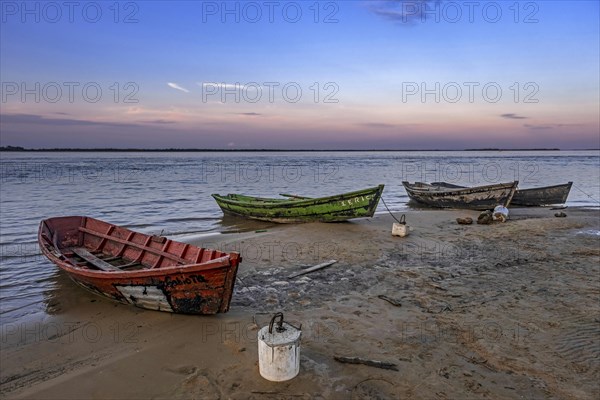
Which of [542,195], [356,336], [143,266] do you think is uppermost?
[542,195]

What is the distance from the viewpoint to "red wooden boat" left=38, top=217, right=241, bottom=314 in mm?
5594

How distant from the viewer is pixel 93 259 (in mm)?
8594

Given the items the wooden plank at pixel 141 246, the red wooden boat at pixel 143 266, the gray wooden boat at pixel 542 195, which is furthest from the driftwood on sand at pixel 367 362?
the gray wooden boat at pixel 542 195

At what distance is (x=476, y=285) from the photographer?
7461mm

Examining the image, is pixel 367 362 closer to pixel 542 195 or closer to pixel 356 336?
pixel 356 336

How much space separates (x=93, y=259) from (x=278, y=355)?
21.0ft

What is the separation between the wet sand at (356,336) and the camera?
4.21 meters

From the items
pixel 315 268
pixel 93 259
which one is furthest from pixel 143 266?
pixel 315 268

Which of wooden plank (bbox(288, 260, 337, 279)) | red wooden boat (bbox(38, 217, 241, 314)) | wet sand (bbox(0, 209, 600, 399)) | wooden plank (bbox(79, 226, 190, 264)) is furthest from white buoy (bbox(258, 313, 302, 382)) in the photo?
wooden plank (bbox(288, 260, 337, 279))

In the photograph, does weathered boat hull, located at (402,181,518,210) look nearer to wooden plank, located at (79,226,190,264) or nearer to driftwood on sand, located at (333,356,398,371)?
wooden plank, located at (79,226,190,264)

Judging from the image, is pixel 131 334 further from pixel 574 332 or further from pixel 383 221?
pixel 383 221

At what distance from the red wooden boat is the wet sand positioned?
0.31 m

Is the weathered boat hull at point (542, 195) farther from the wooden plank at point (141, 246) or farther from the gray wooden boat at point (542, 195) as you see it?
the wooden plank at point (141, 246)

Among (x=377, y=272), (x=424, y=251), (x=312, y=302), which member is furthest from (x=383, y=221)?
(x=312, y=302)
